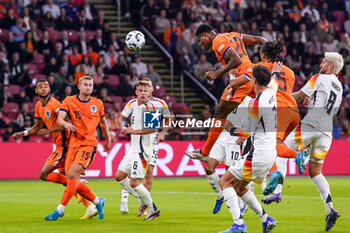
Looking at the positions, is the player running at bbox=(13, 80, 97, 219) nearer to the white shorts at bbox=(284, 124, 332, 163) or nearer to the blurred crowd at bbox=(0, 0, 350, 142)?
the white shorts at bbox=(284, 124, 332, 163)

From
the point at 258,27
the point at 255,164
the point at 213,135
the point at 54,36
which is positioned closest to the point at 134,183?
the point at 213,135

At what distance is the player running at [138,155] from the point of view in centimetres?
1138

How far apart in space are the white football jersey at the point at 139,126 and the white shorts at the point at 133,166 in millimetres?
148

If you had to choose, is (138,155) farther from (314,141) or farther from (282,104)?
(314,141)

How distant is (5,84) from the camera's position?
2198 centimetres

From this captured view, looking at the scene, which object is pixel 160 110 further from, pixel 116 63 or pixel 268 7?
pixel 268 7

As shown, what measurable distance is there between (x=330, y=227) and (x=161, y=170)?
1224 centimetres

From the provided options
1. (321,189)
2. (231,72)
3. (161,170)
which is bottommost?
(161,170)

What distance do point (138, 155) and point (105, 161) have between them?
9293 mm

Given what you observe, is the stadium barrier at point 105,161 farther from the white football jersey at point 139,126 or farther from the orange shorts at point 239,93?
the orange shorts at point 239,93

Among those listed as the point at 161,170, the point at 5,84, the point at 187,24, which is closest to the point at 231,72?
the point at 161,170

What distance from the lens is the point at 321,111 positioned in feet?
33.8

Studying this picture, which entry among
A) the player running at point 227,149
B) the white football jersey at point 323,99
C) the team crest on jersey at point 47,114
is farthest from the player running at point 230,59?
the team crest on jersey at point 47,114

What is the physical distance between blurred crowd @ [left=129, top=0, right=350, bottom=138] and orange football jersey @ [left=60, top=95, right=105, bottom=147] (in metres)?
13.4
